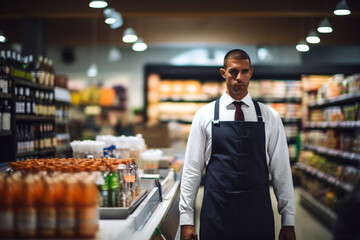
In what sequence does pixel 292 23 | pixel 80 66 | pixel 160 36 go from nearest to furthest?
pixel 292 23 < pixel 160 36 < pixel 80 66

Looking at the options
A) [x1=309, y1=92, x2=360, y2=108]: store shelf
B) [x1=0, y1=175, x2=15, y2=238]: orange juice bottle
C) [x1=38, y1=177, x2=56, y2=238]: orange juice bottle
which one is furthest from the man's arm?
[x1=309, y1=92, x2=360, y2=108]: store shelf

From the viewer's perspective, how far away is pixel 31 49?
26.2ft

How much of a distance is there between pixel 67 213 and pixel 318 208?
6.27 m

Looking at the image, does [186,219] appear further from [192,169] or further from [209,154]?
[209,154]

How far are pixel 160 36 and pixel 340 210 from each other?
9.17 m

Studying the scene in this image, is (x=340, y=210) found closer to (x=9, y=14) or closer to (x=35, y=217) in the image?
(x=35, y=217)

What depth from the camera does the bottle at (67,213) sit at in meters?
1.65

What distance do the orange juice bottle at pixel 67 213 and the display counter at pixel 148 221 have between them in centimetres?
21

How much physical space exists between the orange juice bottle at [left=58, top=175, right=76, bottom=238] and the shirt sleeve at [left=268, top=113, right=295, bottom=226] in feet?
5.33

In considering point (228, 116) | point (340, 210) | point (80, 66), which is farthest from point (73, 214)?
point (80, 66)

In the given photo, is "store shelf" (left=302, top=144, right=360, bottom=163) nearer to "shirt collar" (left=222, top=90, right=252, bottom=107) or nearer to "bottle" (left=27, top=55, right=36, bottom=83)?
"shirt collar" (left=222, top=90, right=252, bottom=107)

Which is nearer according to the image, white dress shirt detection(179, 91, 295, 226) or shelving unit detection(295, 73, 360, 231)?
white dress shirt detection(179, 91, 295, 226)

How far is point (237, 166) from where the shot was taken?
271 centimetres

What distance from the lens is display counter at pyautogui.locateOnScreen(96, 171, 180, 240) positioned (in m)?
2.04
